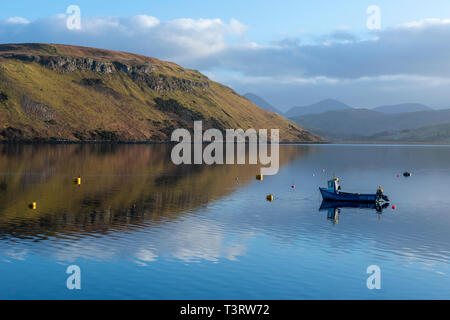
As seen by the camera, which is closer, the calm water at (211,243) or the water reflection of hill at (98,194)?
the calm water at (211,243)

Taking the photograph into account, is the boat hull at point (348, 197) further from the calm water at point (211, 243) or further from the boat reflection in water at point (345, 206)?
Answer: the calm water at point (211, 243)

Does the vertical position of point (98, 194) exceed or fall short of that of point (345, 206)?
it exceeds it

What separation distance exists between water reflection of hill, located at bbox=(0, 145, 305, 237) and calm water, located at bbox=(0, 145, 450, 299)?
1.01ft

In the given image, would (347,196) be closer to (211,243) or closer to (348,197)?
(348,197)

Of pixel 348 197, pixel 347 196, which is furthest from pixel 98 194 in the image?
pixel 348 197

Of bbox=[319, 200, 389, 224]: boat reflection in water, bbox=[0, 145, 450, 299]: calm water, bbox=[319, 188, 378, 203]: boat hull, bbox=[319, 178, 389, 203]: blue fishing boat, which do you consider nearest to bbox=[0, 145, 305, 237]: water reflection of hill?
bbox=[0, 145, 450, 299]: calm water

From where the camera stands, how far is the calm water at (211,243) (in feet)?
114

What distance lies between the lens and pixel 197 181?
110m

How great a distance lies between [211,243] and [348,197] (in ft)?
135

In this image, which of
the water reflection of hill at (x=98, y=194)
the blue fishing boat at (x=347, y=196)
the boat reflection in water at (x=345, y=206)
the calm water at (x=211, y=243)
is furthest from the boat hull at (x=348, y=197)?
the water reflection of hill at (x=98, y=194)

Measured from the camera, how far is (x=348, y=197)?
269ft

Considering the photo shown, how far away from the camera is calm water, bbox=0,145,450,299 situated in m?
34.8

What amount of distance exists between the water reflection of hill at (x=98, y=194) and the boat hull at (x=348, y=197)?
20070 millimetres
